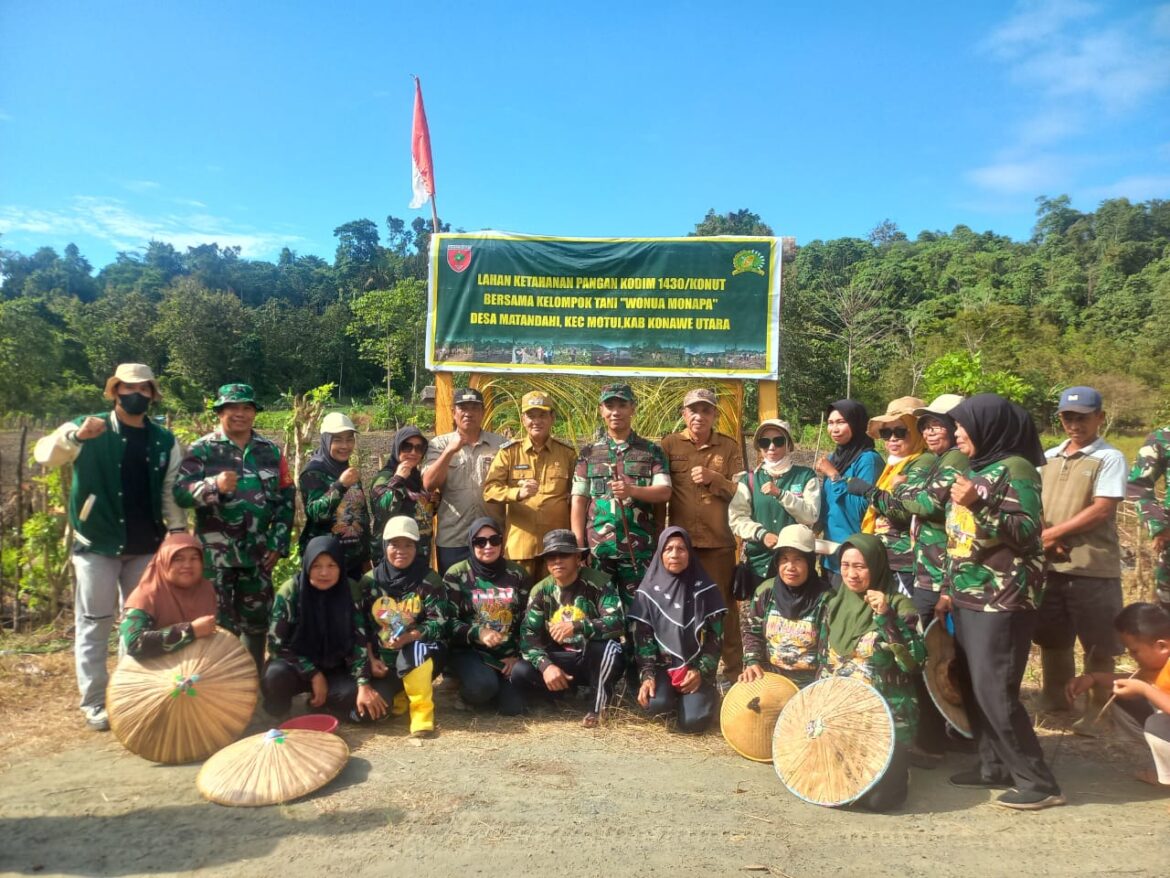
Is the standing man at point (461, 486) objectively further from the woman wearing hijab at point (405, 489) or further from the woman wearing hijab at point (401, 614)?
the woman wearing hijab at point (401, 614)

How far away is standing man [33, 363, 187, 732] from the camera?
3.92 m

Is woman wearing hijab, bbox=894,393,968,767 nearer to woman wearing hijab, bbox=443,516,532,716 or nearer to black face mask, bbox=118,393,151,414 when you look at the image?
woman wearing hijab, bbox=443,516,532,716

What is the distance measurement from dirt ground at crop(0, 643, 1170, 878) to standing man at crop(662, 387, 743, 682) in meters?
1.06

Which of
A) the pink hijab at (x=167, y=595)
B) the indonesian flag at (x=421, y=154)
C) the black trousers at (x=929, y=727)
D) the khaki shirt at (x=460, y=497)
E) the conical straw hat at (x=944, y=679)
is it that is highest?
the indonesian flag at (x=421, y=154)

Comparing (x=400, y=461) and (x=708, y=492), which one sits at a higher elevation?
(x=400, y=461)

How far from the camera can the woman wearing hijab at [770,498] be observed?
4.36 metres

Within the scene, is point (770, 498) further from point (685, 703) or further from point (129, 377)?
point (129, 377)

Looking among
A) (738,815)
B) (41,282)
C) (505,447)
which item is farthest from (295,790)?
(41,282)

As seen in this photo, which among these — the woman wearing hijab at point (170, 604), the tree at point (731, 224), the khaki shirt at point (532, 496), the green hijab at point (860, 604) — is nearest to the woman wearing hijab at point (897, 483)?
the green hijab at point (860, 604)

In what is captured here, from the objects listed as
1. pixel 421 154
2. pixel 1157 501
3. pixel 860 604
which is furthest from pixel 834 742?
pixel 421 154

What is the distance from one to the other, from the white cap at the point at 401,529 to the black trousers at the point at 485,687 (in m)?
0.79

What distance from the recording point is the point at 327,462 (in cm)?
457

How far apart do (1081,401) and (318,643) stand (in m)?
4.15

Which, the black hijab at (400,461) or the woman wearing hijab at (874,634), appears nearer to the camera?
the woman wearing hijab at (874,634)
